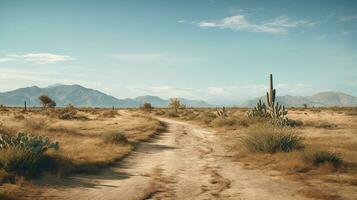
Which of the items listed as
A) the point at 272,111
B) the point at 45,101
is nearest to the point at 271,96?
the point at 272,111

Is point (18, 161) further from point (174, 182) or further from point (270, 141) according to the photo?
point (270, 141)

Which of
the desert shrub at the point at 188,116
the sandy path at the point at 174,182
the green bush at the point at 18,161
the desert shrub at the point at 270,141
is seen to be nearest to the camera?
the sandy path at the point at 174,182

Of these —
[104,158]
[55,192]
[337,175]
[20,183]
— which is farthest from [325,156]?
[20,183]

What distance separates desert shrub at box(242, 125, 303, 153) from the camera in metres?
16.3

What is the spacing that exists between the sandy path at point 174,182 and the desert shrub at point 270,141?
1.55 metres

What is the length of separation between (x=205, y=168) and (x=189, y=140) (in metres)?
→ 9.46

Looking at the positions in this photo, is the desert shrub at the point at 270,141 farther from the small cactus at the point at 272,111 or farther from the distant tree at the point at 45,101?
the distant tree at the point at 45,101

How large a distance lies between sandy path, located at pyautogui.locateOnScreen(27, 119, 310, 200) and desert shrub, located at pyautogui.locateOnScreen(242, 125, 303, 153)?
155cm

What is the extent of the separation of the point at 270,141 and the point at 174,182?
6.63 m

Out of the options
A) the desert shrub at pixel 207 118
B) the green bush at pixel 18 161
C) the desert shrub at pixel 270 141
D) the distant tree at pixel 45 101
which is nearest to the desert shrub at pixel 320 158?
the desert shrub at pixel 270 141

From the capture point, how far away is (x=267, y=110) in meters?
34.6

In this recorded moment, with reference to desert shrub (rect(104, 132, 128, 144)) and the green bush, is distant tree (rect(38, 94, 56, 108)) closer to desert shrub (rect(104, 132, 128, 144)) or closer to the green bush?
desert shrub (rect(104, 132, 128, 144))

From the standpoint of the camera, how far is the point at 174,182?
11219 mm

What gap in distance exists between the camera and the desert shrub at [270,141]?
53.4ft
